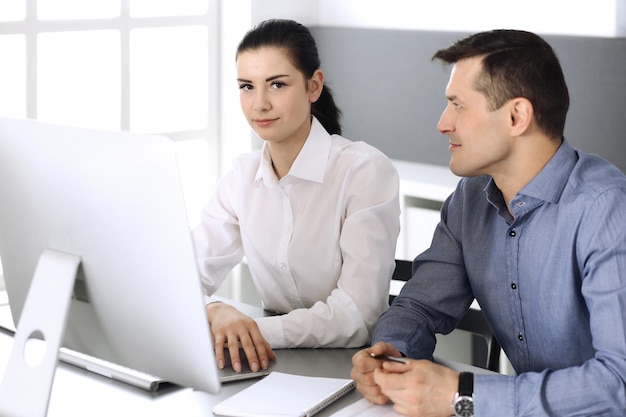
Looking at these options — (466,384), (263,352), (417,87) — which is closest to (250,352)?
(263,352)

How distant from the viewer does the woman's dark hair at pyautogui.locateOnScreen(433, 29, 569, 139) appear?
73.1 inches

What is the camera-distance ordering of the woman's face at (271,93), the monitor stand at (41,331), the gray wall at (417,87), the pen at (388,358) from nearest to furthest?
the monitor stand at (41,331) < the pen at (388,358) < the woman's face at (271,93) < the gray wall at (417,87)

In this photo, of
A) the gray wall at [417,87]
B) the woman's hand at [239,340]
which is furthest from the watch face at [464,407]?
the gray wall at [417,87]

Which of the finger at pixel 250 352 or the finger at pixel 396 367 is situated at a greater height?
the finger at pixel 396 367

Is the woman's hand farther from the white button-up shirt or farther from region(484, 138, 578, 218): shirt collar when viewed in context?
region(484, 138, 578, 218): shirt collar

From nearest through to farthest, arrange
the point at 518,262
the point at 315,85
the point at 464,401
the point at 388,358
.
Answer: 1. the point at 464,401
2. the point at 388,358
3. the point at 518,262
4. the point at 315,85

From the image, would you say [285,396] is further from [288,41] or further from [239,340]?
[288,41]

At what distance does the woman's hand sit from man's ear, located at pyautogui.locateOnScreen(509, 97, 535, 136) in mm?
640

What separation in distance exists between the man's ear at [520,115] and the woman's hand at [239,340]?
25.2 inches

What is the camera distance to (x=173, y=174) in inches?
53.2

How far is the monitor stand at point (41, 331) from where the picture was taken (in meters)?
1.50

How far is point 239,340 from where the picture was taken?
78.2 inches

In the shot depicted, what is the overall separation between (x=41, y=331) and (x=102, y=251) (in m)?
0.18

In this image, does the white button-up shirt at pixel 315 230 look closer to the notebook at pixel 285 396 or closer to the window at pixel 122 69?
the notebook at pixel 285 396
